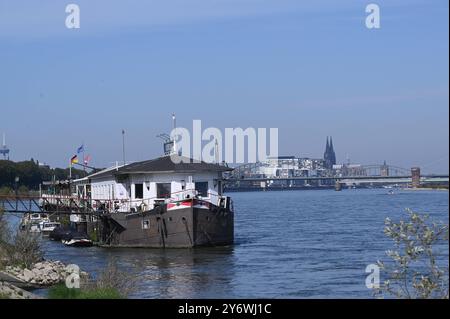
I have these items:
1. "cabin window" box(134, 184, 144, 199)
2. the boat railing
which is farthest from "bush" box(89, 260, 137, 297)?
"cabin window" box(134, 184, 144, 199)

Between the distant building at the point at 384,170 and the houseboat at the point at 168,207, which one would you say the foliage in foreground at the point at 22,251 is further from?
the distant building at the point at 384,170

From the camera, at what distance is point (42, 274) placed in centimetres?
3100

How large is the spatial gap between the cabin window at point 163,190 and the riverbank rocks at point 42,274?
1333 cm

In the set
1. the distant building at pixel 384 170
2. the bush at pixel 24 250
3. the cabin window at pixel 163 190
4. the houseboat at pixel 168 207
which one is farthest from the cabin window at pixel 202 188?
the distant building at pixel 384 170

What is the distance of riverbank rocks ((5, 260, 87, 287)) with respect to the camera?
3044cm

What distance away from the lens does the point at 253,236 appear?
5581 centimetres

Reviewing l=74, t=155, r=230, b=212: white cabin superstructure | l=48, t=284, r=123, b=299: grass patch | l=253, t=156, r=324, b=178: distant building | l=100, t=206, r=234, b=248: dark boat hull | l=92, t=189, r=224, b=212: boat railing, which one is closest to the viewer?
l=48, t=284, r=123, b=299: grass patch

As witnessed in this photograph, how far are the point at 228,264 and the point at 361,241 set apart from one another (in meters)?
12.8

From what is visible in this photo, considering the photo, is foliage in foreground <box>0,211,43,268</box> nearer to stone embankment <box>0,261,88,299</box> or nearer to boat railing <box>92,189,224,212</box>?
stone embankment <box>0,261,88,299</box>

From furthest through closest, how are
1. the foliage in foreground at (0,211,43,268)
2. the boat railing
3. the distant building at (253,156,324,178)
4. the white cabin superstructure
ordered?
the distant building at (253,156,324,178) < the white cabin superstructure < the boat railing < the foliage in foreground at (0,211,43,268)

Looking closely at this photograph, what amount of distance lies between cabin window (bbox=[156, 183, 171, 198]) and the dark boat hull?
1602 mm

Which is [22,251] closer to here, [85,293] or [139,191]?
[85,293]

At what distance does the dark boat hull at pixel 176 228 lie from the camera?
142ft
